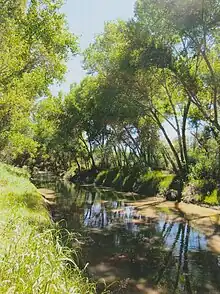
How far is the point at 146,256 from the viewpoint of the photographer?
10.4 m

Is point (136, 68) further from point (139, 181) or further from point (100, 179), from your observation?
point (100, 179)

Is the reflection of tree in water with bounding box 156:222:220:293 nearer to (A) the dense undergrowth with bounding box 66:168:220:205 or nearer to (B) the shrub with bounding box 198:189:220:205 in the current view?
(B) the shrub with bounding box 198:189:220:205

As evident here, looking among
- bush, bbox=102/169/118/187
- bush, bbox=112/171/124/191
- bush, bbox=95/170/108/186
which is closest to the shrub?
bush, bbox=112/171/124/191

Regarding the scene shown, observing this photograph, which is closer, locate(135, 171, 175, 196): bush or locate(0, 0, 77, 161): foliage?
locate(0, 0, 77, 161): foliage

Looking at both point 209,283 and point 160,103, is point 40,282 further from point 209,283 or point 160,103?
point 160,103

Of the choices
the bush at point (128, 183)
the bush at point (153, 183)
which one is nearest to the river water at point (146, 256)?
the bush at point (153, 183)

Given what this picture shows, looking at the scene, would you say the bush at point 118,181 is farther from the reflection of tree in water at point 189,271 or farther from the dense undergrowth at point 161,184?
the reflection of tree in water at point 189,271

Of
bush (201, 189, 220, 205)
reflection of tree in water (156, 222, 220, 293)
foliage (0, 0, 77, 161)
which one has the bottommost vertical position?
reflection of tree in water (156, 222, 220, 293)

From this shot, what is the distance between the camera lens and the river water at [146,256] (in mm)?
8107

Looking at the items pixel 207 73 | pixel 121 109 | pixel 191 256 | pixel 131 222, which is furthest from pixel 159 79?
pixel 191 256

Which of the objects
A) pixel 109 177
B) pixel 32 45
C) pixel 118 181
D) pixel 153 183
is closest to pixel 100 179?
pixel 109 177

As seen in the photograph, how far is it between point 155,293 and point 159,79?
18538 mm

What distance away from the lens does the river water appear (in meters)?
8.11

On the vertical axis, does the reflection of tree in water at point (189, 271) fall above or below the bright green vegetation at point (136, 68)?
below
